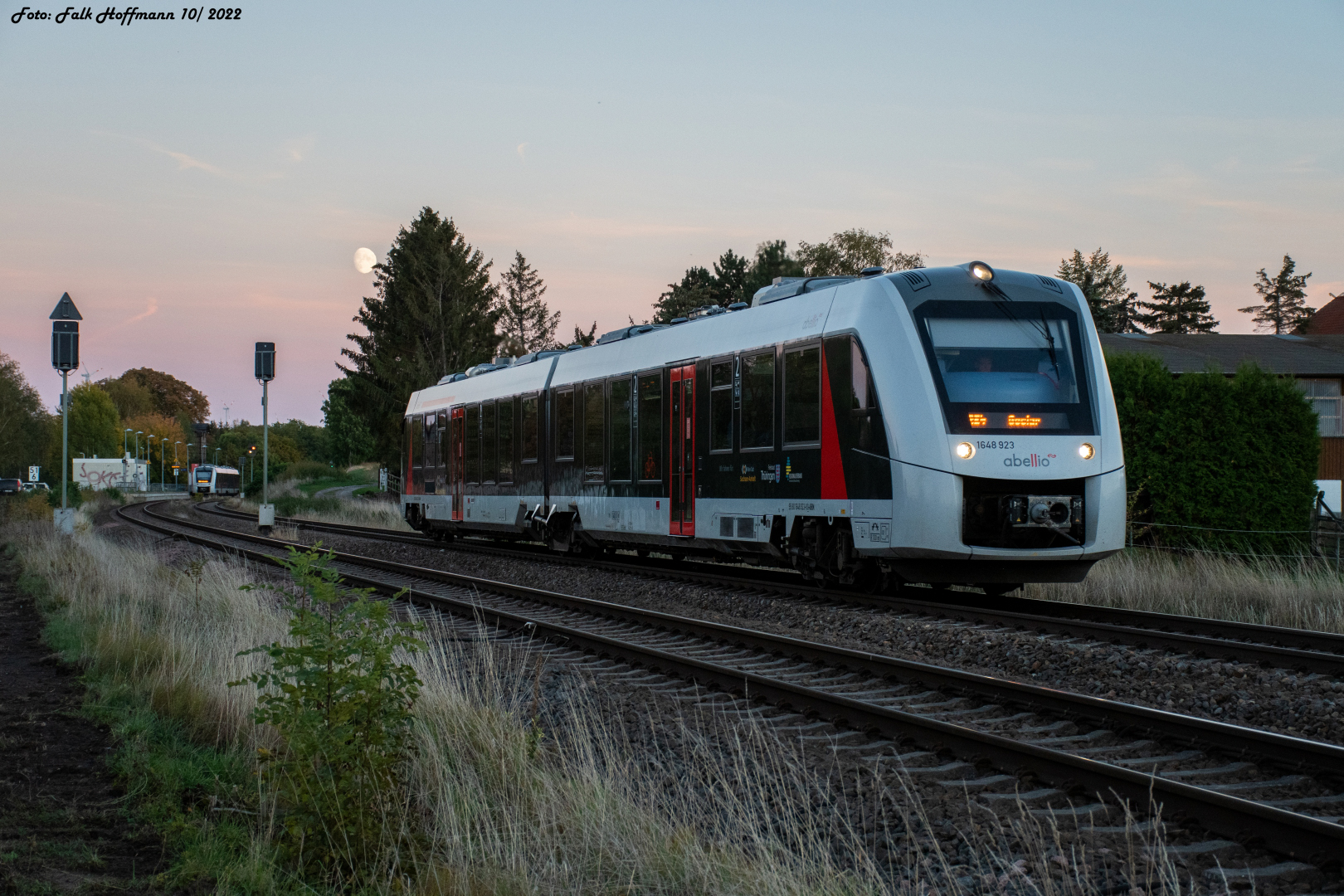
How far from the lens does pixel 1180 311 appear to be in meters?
82.6

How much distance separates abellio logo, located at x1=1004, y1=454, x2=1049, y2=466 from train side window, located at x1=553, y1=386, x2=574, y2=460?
31.2ft

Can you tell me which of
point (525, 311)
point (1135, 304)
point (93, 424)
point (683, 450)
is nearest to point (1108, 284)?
point (1135, 304)

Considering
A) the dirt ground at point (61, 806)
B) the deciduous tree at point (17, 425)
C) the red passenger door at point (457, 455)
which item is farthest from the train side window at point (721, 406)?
the deciduous tree at point (17, 425)

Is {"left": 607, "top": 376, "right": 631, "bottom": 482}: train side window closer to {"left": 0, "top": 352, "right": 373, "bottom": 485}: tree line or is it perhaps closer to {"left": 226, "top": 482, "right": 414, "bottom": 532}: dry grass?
{"left": 226, "top": 482, "right": 414, "bottom": 532}: dry grass

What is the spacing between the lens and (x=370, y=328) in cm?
6200

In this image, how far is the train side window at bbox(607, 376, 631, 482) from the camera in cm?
1786

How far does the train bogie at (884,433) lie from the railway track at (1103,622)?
38cm

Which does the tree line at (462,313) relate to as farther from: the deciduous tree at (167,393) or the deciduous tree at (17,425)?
the deciduous tree at (167,393)

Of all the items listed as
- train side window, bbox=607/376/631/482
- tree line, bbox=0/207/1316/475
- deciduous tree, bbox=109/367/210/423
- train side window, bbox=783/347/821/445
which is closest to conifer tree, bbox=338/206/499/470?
tree line, bbox=0/207/1316/475

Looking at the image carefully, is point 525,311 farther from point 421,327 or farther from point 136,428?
point 136,428

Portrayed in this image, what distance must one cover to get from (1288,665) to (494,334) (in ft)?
178

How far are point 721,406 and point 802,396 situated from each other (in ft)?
6.70

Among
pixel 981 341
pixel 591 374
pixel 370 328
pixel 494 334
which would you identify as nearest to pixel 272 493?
pixel 370 328

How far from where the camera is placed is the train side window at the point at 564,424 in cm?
1986
